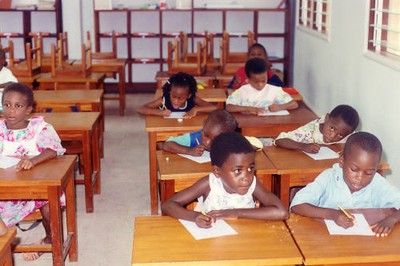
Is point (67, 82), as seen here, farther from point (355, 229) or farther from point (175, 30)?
point (355, 229)

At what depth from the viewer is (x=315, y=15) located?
23.7ft

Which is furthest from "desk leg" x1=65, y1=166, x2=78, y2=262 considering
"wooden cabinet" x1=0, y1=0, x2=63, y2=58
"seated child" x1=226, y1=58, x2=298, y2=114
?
"wooden cabinet" x1=0, y1=0, x2=63, y2=58

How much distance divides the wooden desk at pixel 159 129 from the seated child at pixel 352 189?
1491mm

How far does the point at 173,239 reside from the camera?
200 cm

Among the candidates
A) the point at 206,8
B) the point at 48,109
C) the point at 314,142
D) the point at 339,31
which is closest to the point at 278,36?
Answer: the point at 206,8

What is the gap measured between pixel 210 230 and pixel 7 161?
52.3 inches

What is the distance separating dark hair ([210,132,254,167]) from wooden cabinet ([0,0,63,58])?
6862mm

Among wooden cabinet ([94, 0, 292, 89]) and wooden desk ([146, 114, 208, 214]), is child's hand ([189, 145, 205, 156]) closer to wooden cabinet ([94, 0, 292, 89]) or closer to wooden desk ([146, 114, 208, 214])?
wooden desk ([146, 114, 208, 214])

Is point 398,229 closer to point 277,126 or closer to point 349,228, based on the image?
point 349,228

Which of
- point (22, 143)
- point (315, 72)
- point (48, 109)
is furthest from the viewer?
point (315, 72)

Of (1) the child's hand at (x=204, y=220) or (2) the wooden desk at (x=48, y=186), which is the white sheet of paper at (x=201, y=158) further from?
(1) the child's hand at (x=204, y=220)

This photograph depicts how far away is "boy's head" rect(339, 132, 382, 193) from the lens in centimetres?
226

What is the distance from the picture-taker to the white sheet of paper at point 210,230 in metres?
2.04

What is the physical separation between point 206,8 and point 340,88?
3309 mm
